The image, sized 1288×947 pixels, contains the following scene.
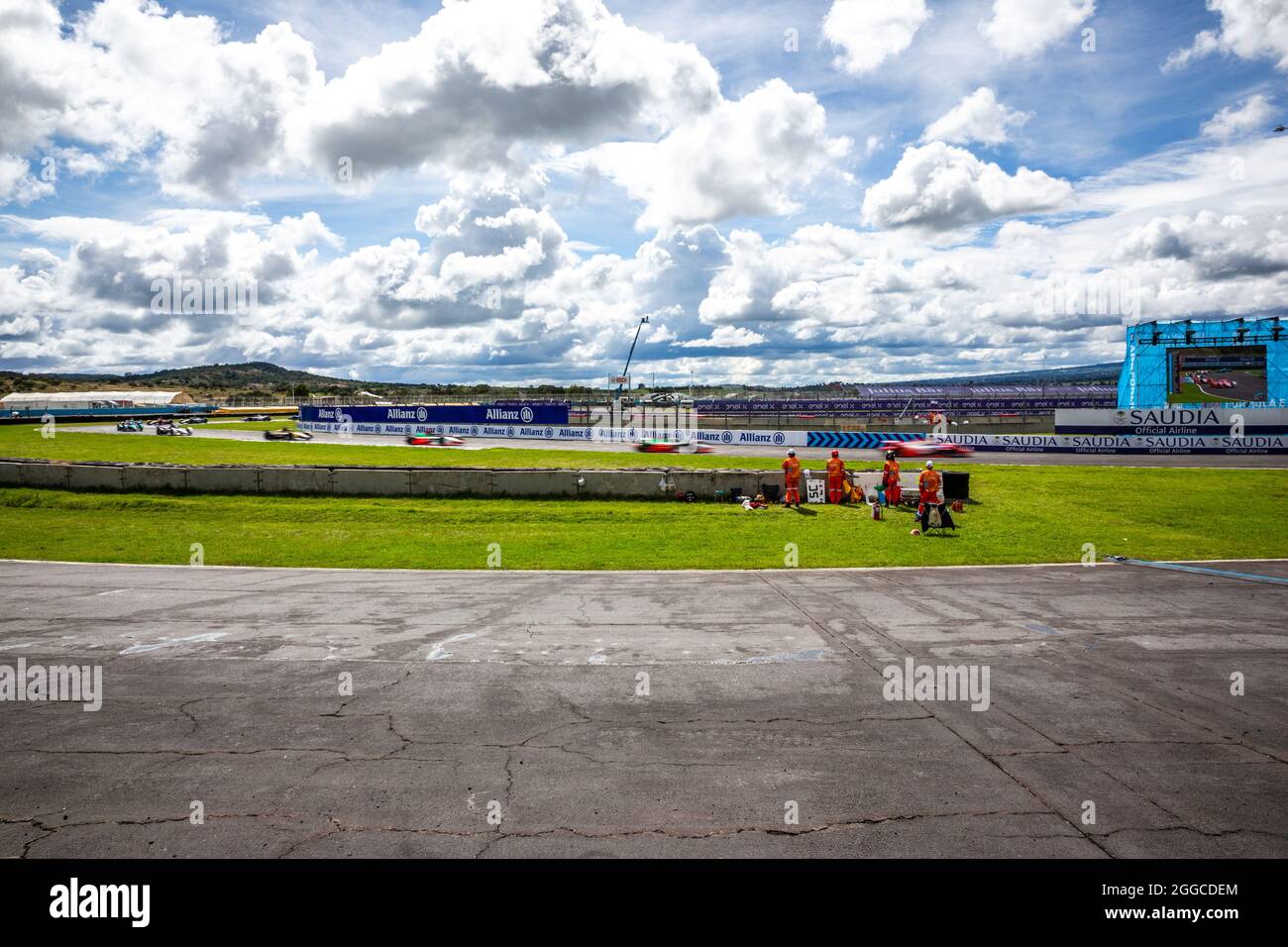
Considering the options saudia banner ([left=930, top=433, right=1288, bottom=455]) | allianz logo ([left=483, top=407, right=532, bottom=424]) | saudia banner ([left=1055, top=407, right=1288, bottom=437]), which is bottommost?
saudia banner ([left=930, top=433, right=1288, bottom=455])

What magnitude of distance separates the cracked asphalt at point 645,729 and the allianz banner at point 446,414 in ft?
138

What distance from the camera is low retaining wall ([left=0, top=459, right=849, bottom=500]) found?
2230 centimetres

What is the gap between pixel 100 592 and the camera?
41.1 feet

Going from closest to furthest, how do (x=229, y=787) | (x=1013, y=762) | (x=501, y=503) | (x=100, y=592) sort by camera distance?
(x=229, y=787)
(x=1013, y=762)
(x=100, y=592)
(x=501, y=503)

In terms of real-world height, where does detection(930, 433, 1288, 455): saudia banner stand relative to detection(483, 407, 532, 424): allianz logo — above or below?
below

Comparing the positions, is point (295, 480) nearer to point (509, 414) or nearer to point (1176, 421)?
point (509, 414)

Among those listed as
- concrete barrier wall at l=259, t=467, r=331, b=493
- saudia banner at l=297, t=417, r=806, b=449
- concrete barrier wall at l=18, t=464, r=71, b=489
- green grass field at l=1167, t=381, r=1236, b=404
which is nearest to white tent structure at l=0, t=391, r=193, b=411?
saudia banner at l=297, t=417, r=806, b=449

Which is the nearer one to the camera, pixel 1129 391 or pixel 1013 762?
pixel 1013 762

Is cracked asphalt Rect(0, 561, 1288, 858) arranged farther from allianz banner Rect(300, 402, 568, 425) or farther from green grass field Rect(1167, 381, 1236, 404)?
green grass field Rect(1167, 381, 1236, 404)

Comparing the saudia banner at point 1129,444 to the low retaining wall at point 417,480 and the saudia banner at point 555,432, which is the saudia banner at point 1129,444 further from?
the low retaining wall at point 417,480

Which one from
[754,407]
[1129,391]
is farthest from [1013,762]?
[754,407]

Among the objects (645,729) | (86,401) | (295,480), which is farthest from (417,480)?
(86,401)
